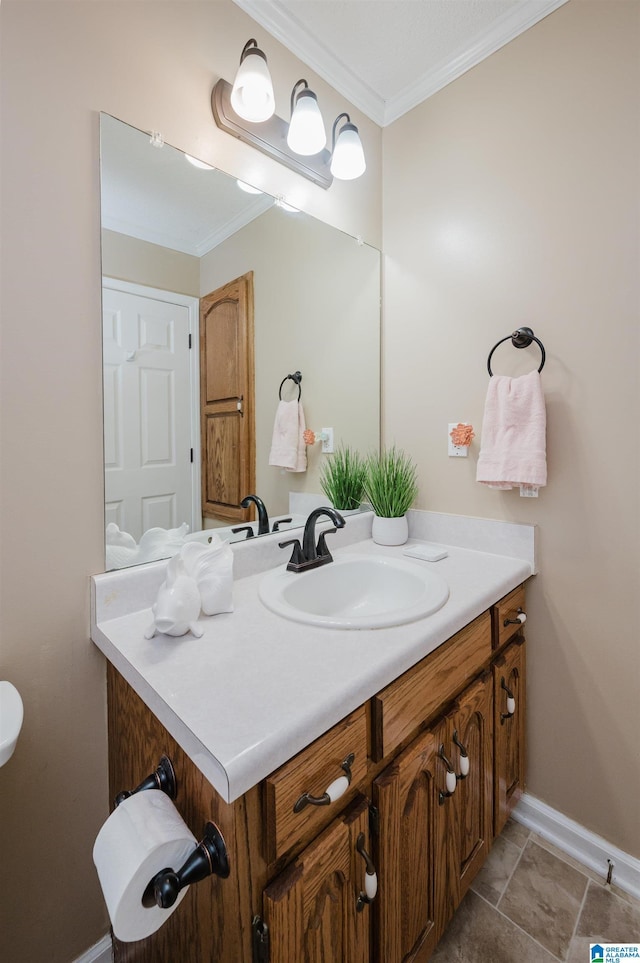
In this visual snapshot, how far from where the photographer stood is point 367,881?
2.42 feet

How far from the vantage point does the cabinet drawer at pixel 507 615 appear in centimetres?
115

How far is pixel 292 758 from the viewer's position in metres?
0.61

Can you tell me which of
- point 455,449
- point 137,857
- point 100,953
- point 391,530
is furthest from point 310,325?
point 100,953

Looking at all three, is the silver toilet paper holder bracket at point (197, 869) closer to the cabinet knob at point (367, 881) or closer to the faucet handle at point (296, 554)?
the cabinet knob at point (367, 881)

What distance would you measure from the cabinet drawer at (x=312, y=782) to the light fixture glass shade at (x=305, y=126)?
1.50 meters

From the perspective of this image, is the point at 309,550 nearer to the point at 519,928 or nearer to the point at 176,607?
the point at 176,607

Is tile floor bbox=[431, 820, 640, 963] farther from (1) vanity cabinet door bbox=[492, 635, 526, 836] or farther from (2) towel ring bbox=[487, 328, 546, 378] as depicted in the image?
(2) towel ring bbox=[487, 328, 546, 378]

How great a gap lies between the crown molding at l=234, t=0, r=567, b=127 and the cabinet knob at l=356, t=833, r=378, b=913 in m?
2.02

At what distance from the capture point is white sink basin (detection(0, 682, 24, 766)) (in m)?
0.67

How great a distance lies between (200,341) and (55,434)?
45cm

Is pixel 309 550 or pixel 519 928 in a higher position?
pixel 309 550

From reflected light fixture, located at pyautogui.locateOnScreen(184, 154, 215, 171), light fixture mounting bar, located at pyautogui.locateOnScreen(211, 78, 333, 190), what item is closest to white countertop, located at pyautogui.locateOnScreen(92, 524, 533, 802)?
reflected light fixture, located at pyautogui.locateOnScreen(184, 154, 215, 171)

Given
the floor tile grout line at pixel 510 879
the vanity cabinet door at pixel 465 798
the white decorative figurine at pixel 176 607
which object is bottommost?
the floor tile grout line at pixel 510 879

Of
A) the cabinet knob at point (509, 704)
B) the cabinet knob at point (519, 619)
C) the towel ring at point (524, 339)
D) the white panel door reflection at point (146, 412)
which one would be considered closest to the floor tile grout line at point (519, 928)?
the cabinet knob at point (509, 704)
